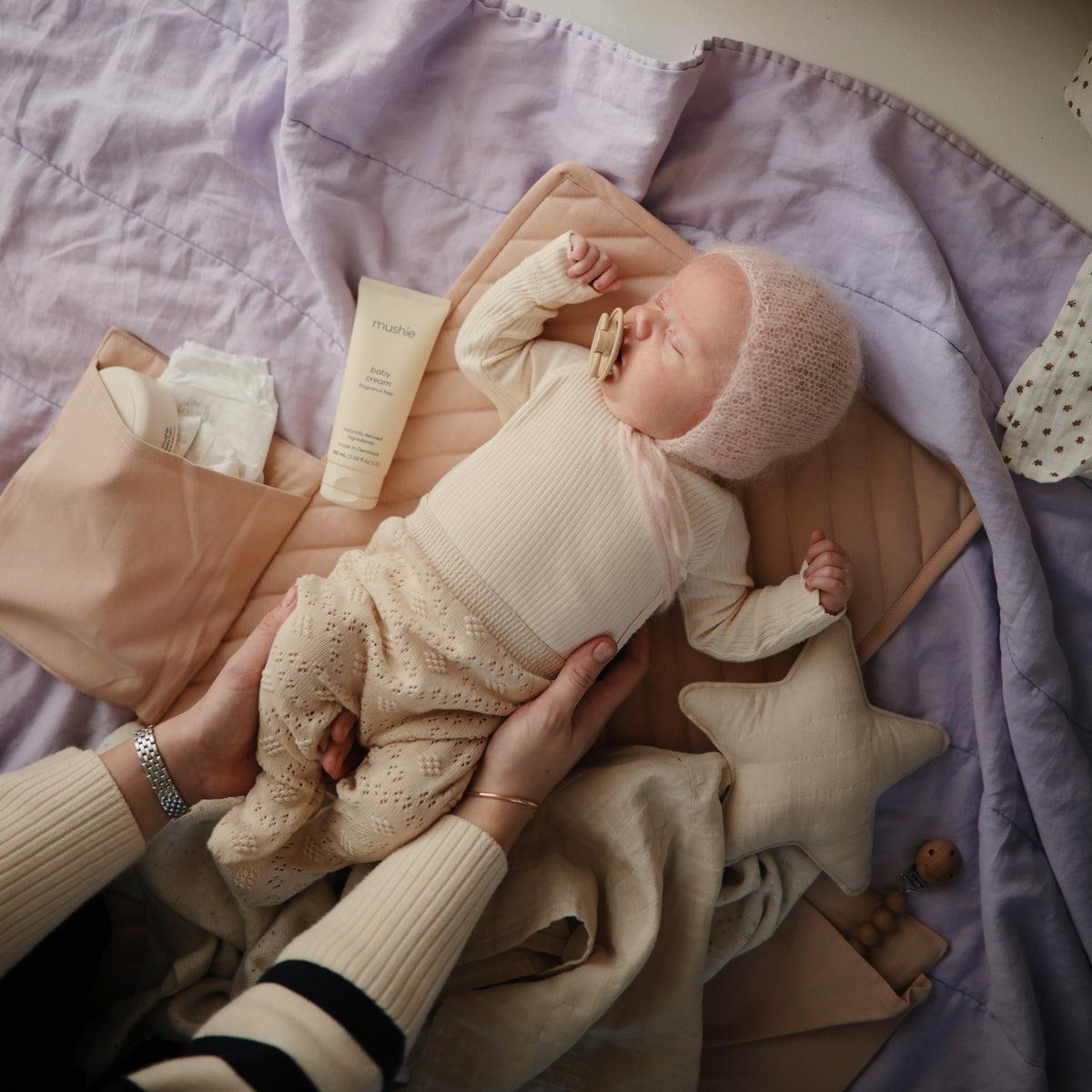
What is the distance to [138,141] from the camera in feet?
3.86

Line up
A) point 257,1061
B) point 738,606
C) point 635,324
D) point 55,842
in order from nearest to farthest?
point 257,1061, point 55,842, point 635,324, point 738,606

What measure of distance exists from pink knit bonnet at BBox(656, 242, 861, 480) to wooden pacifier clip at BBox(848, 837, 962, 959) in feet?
1.95

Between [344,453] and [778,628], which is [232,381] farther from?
[778,628]

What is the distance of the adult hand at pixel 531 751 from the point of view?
100 centimetres

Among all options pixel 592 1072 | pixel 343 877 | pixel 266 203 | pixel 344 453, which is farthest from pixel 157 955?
pixel 266 203

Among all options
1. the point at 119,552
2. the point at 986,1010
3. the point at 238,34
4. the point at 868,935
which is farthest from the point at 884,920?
the point at 238,34

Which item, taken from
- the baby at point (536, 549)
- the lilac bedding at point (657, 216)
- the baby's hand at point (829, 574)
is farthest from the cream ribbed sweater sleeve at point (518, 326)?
the baby's hand at point (829, 574)

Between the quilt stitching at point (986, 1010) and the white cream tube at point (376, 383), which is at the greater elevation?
the white cream tube at point (376, 383)

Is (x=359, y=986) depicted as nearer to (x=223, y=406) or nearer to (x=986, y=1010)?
(x=223, y=406)

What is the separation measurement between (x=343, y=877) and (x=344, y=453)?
0.55 m

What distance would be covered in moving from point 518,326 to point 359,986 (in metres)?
0.74

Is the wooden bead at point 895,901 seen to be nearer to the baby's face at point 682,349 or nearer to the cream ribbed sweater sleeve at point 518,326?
the baby's face at point 682,349

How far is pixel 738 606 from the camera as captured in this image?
43.8 inches

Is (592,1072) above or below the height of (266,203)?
below
